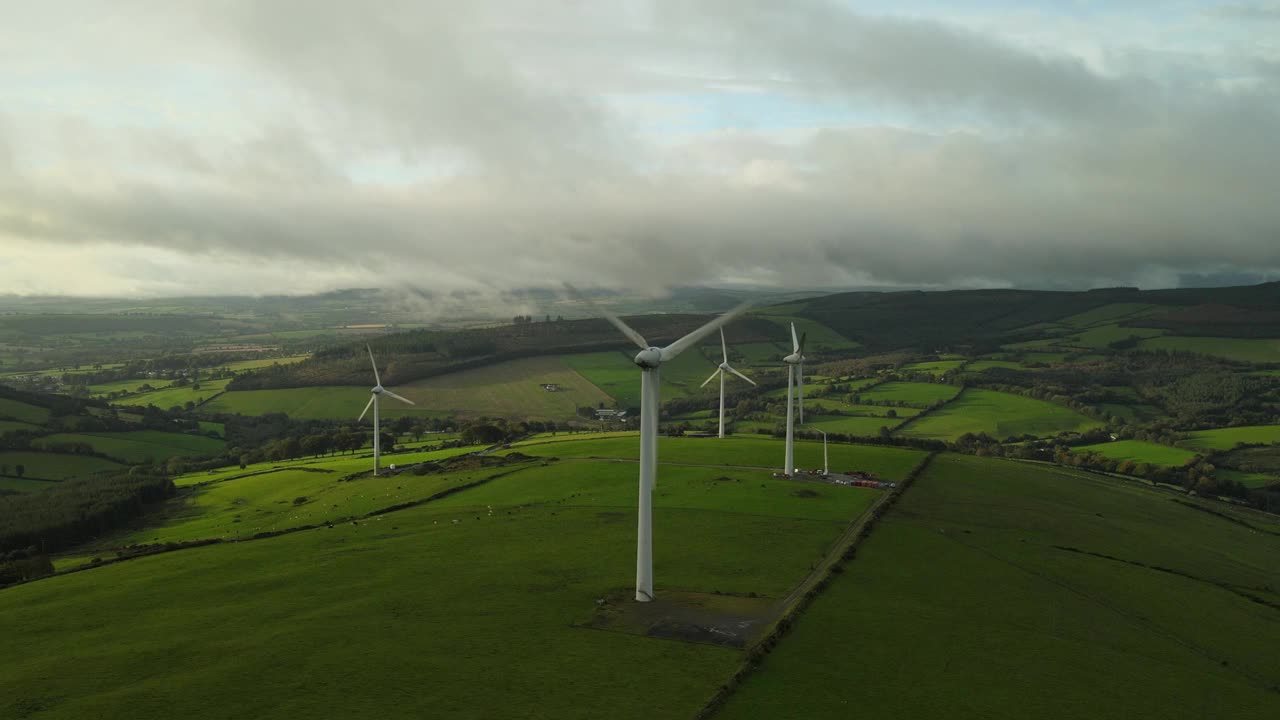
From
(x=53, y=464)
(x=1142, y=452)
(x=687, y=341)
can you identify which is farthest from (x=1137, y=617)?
(x=53, y=464)

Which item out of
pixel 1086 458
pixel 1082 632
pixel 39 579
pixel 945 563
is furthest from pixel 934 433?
pixel 39 579

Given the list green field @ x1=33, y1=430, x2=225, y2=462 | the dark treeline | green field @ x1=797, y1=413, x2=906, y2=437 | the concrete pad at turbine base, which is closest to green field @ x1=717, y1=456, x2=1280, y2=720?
the concrete pad at turbine base

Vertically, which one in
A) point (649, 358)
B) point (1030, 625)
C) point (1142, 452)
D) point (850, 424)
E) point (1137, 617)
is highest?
point (649, 358)

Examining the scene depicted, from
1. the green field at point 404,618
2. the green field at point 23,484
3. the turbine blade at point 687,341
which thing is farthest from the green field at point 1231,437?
the green field at point 23,484

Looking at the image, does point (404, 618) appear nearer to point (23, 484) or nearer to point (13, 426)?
point (23, 484)

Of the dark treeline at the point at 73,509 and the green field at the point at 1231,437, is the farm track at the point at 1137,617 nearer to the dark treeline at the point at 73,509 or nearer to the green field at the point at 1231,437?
the green field at the point at 1231,437

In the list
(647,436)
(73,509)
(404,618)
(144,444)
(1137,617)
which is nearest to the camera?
(647,436)

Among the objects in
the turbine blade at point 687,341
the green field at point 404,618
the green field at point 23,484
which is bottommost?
the green field at point 23,484
